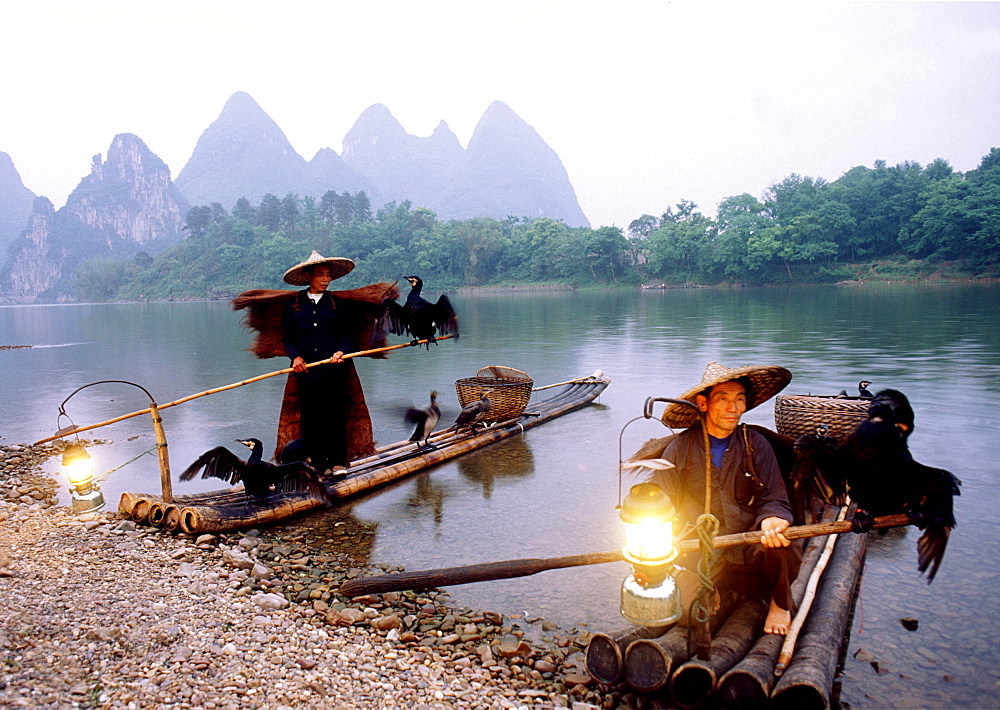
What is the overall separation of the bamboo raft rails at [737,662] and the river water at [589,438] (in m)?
0.42

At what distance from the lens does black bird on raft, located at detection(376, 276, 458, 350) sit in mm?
7023

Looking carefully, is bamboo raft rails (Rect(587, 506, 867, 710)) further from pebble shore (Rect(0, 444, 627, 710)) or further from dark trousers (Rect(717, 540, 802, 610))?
pebble shore (Rect(0, 444, 627, 710))

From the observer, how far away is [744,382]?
3711mm

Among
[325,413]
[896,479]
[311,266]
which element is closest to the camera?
[896,479]

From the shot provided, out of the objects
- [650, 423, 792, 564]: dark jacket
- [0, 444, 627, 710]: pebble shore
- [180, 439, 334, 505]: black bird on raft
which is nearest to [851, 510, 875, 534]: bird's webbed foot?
[650, 423, 792, 564]: dark jacket

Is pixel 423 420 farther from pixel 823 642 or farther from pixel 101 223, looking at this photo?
pixel 101 223

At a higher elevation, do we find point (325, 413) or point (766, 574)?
point (325, 413)

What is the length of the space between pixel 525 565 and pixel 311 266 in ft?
13.3

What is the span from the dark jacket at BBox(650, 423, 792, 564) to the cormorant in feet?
15.3

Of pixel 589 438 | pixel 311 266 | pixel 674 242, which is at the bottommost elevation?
pixel 589 438

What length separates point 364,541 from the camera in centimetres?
554

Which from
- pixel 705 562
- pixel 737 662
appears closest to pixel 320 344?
pixel 705 562

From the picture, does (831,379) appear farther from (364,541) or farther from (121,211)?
(121,211)

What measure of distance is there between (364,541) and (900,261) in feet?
210
